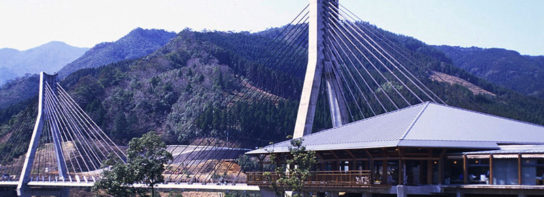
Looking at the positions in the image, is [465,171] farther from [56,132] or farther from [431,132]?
[56,132]

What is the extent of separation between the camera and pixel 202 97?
3816 inches

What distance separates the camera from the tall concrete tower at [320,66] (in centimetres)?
3991

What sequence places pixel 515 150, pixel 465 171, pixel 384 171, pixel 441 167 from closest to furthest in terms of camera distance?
pixel 515 150 < pixel 465 171 < pixel 441 167 < pixel 384 171

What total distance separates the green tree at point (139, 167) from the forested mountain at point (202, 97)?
3857 centimetres

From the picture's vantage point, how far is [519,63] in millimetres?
199375

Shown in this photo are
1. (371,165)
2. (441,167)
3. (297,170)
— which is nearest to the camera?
(441,167)

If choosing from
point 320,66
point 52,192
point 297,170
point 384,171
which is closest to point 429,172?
point 384,171

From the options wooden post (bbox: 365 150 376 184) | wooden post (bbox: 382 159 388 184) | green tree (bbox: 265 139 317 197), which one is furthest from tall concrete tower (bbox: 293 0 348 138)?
wooden post (bbox: 382 159 388 184)

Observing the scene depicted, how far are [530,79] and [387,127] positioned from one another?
163756mm

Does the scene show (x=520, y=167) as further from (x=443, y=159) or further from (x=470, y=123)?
(x=470, y=123)

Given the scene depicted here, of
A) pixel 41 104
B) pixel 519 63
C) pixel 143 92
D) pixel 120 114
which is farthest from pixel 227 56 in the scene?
pixel 519 63

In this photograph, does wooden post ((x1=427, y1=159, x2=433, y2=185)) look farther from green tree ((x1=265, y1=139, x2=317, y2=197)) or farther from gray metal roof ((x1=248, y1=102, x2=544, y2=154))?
green tree ((x1=265, y1=139, x2=317, y2=197))

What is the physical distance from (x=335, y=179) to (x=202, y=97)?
67.4 meters

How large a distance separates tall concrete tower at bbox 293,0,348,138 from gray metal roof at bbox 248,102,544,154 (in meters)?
5.63
